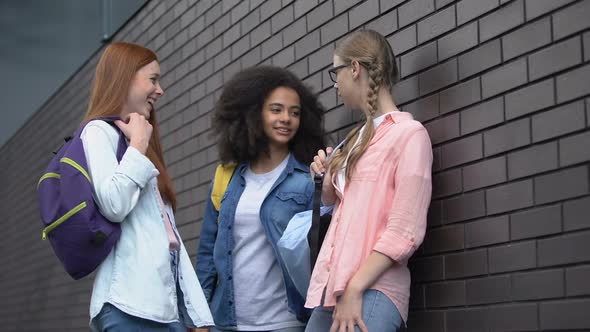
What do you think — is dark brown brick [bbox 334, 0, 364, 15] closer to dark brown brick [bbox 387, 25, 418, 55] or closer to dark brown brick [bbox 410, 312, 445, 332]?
dark brown brick [bbox 387, 25, 418, 55]

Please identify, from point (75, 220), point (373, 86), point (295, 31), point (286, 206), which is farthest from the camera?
point (295, 31)

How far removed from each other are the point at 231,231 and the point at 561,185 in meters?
1.73

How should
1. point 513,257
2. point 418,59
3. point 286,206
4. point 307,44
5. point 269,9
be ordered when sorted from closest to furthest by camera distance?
point 513,257 < point 418,59 < point 286,206 < point 307,44 < point 269,9

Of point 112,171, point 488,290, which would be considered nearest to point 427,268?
point 488,290

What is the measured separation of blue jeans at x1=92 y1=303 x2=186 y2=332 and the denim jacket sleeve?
0.92m

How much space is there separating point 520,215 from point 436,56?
2.89ft

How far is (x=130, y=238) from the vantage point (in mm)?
3709

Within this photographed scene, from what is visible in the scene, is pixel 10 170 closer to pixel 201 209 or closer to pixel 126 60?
pixel 201 209

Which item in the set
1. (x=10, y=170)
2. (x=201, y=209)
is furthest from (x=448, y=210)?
(x=10, y=170)

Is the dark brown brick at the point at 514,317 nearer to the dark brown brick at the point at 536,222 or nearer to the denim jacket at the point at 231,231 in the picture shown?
the dark brown brick at the point at 536,222

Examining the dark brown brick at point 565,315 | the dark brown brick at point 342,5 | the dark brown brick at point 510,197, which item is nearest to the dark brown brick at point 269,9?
the dark brown brick at point 342,5

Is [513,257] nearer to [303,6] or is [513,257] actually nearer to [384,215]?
[384,215]

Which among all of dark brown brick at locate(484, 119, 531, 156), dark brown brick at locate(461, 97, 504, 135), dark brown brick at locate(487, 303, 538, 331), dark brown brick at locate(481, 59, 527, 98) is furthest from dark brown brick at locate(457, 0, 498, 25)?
dark brown brick at locate(487, 303, 538, 331)

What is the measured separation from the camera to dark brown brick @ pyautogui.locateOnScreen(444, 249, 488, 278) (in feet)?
11.9
